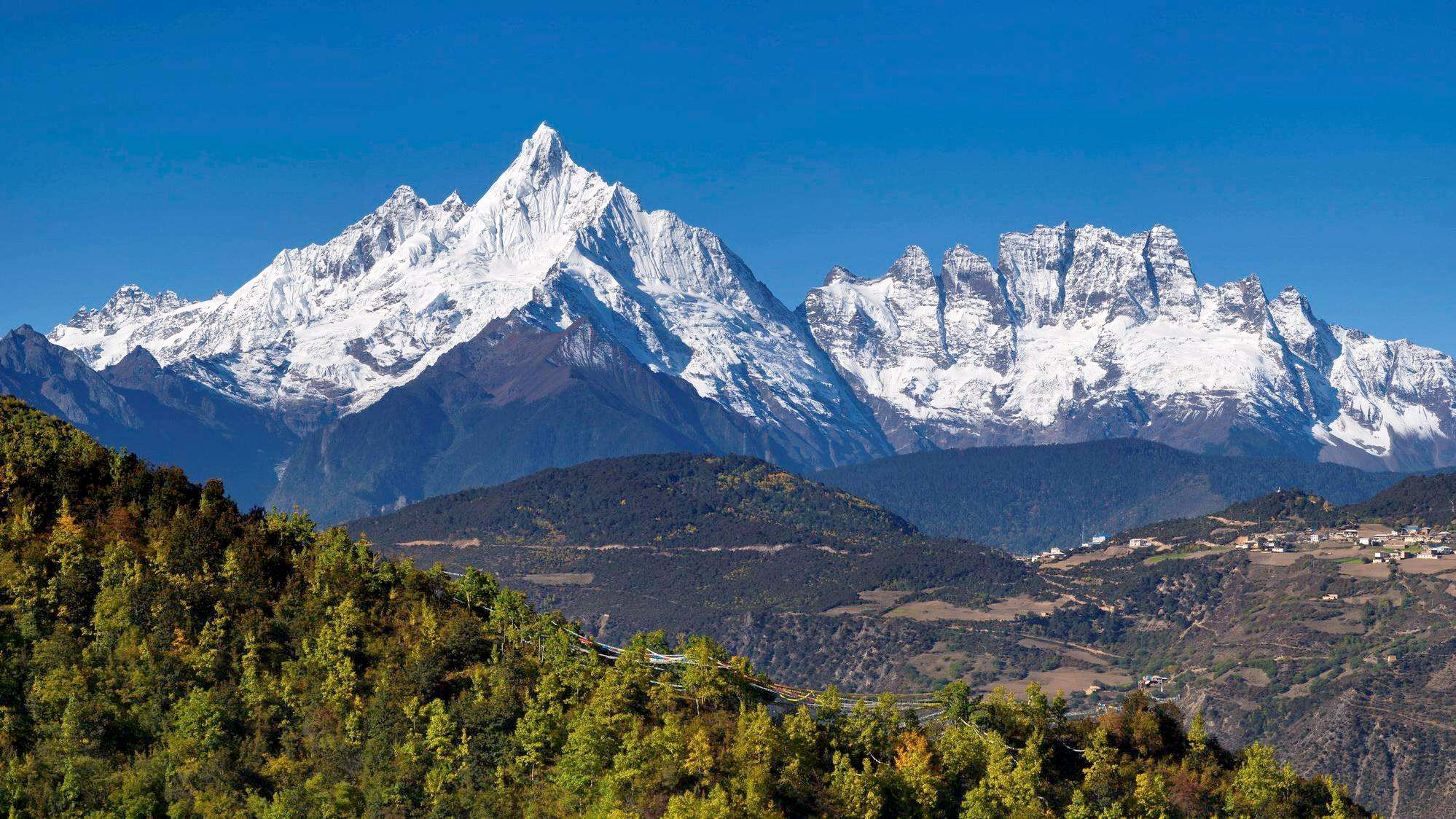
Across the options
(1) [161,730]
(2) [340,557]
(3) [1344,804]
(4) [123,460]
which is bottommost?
(3) [1344,804]

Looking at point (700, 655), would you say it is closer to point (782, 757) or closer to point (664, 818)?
point (782, 757)

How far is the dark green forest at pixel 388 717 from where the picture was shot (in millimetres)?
135750

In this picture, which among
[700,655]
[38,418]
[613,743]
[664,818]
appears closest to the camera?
[664,818]

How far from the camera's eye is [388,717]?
142750 millimetres

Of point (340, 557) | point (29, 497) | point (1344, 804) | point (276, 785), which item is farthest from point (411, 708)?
point (1344, 804)

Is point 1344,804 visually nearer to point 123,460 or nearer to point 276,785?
point 276,785

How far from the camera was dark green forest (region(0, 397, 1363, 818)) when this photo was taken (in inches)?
5344

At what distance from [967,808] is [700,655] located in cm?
2675

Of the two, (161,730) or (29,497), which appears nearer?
(161,730)

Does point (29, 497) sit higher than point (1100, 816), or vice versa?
point (29, 497)

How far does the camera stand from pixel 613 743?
457 ft

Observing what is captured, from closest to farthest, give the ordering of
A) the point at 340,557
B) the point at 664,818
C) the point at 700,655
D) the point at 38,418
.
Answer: the point at 664,818, the point at 700,655, the point at 340,557, the point at 38,418

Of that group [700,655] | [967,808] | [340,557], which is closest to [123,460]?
[340,557]

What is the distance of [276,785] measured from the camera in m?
138
